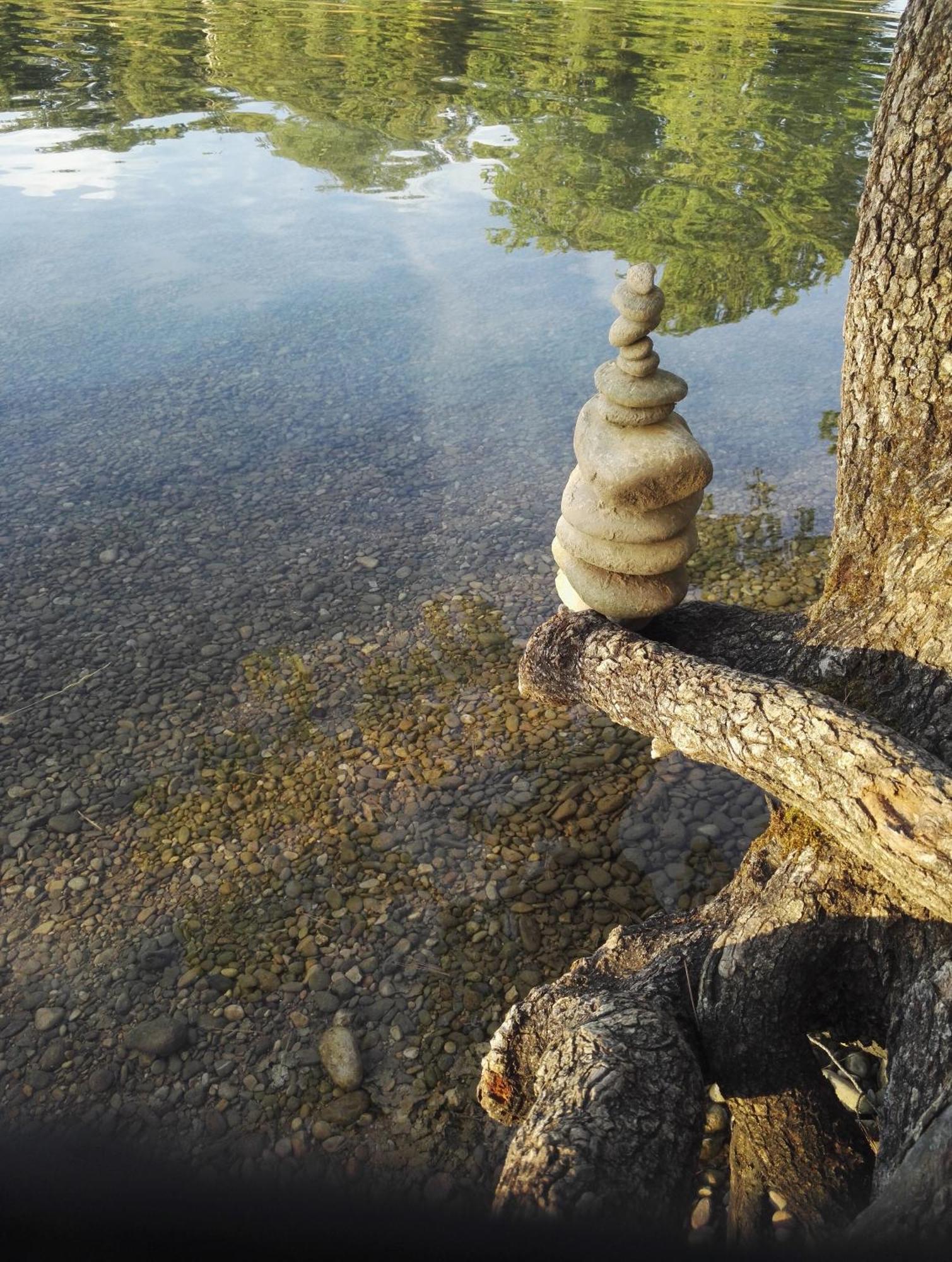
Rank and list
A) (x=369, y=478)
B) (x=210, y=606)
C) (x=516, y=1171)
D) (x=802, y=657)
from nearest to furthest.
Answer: (x=516, y=1171) → (x=802, y=657) → (x=210, y=606) → (x=369, y=478)

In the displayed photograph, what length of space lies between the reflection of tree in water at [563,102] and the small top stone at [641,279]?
698cm

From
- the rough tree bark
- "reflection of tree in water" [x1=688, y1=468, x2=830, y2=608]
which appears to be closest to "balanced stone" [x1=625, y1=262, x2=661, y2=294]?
the rough tree bark

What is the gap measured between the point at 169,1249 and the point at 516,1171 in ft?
5.18

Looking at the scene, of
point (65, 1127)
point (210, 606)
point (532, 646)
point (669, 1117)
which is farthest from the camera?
point (210, 606)

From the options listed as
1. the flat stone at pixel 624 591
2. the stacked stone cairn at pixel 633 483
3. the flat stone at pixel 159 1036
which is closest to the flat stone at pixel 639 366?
the stacked stone cairn at pixel 633 483

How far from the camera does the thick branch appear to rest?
265cm

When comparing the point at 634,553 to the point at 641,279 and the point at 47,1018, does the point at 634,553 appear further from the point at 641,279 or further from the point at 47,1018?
the point at 47,1018

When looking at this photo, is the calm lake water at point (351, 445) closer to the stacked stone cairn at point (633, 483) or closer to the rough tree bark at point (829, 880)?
the rough tree bark at point (829, 880)

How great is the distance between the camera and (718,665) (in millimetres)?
3506

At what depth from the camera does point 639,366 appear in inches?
156

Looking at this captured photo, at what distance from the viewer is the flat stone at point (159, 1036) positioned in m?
3.74

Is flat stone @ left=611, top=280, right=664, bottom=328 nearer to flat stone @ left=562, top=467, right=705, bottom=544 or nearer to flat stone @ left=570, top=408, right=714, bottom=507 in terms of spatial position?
flat stone @ left=570, top=408, right=714, bottom=507

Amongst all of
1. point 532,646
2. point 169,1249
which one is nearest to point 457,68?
point 532,646

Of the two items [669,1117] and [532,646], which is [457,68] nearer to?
[532,646]
